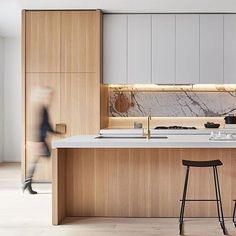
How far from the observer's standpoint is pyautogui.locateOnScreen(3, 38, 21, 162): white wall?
951 centimetres

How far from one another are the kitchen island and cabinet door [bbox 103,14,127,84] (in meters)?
2.32

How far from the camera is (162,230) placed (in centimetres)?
396

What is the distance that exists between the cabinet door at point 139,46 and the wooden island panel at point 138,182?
7.81ft

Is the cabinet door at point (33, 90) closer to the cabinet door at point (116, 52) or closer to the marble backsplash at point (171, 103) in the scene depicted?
the cabinet door at point (116, 52)

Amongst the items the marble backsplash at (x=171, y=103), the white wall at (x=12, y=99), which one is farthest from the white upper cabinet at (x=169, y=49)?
the white wall at (x=12, y=99)

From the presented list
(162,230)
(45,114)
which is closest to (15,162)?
(45,114)

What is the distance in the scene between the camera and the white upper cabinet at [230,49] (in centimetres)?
650

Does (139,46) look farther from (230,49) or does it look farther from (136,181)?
(136,181)

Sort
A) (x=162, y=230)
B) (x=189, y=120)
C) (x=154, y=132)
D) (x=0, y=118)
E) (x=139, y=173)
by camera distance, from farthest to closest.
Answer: (x=0, y=118) → (x=189, y=120) → (x=154, y=132) → (x=139, y=173) → (x=162, y=230)

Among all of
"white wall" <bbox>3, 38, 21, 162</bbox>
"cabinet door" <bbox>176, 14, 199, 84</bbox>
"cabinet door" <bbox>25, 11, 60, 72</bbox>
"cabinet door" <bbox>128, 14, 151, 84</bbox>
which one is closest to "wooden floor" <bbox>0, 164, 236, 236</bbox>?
"cabinet door" <bbox>25, 11, 60, 72</bbox>

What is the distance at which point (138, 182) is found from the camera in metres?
4.43

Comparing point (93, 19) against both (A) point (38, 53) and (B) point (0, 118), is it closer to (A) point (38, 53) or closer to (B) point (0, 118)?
(A) point (38, 53)

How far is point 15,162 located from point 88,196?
541 cm

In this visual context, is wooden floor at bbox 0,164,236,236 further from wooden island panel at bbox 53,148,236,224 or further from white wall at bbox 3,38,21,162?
white wall at bbox 3,38,21,162
